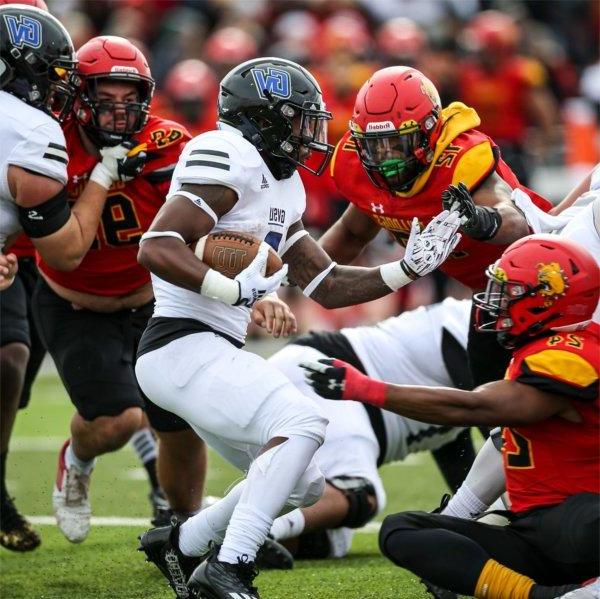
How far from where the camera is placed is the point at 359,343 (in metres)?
5.65

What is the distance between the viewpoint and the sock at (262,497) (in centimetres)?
387

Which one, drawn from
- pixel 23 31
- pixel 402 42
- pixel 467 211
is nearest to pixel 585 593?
pixel 467 211

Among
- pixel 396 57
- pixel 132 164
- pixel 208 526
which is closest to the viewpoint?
pixel 208 526

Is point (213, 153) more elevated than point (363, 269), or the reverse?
point (213, 153)

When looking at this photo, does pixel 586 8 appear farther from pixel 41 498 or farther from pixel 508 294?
pixel 508 294

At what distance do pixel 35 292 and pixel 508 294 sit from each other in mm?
2434

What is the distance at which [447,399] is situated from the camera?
3717 mm

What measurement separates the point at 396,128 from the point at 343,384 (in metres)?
1.26

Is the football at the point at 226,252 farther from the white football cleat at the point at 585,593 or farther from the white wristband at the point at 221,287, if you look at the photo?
the white football cleat at the point at 585,593

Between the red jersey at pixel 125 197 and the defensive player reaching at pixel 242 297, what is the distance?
0.72 m

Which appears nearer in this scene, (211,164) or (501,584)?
(501,584)

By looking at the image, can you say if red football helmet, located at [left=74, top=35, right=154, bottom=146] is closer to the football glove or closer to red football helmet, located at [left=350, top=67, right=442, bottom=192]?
red football helmet, located at [left=350, top=67, right=442, bottom=192]

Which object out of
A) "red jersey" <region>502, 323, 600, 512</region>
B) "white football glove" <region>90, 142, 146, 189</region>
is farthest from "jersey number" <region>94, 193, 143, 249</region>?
"red jersey" <region>502, 323, 600, 512</region>

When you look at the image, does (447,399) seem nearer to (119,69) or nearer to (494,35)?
(119,69)
